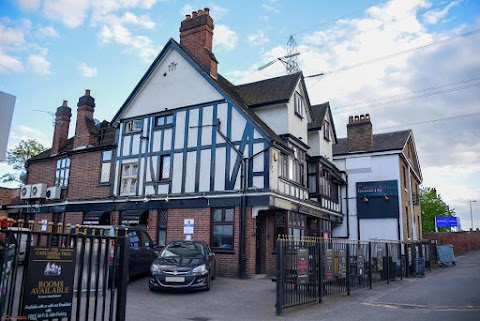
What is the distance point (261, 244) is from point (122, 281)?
13032mm

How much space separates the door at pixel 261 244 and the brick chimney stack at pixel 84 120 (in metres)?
11.7

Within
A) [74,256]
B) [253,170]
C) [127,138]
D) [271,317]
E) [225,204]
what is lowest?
[271,317]

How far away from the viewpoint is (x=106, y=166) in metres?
21.8

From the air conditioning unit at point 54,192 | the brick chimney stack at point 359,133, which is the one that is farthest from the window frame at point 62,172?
the brick chimney stack at point 359,133

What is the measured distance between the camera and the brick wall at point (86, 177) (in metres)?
21.7

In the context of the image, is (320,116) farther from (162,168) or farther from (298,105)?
(162,168)

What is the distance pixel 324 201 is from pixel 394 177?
5.91 metres

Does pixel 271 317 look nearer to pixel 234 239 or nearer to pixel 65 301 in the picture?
pixel 65 301

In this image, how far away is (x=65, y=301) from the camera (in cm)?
438

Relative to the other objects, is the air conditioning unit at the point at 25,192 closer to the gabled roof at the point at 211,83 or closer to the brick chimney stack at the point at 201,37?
the gabled roof at the point at 211,83

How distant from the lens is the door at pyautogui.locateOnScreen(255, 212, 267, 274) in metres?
17.5

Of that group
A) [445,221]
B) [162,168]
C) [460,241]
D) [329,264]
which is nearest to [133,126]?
[162,168]

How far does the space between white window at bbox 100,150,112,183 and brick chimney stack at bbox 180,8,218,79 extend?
7102 mm

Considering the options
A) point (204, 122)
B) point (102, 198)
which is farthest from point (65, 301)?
point (102, 198)
